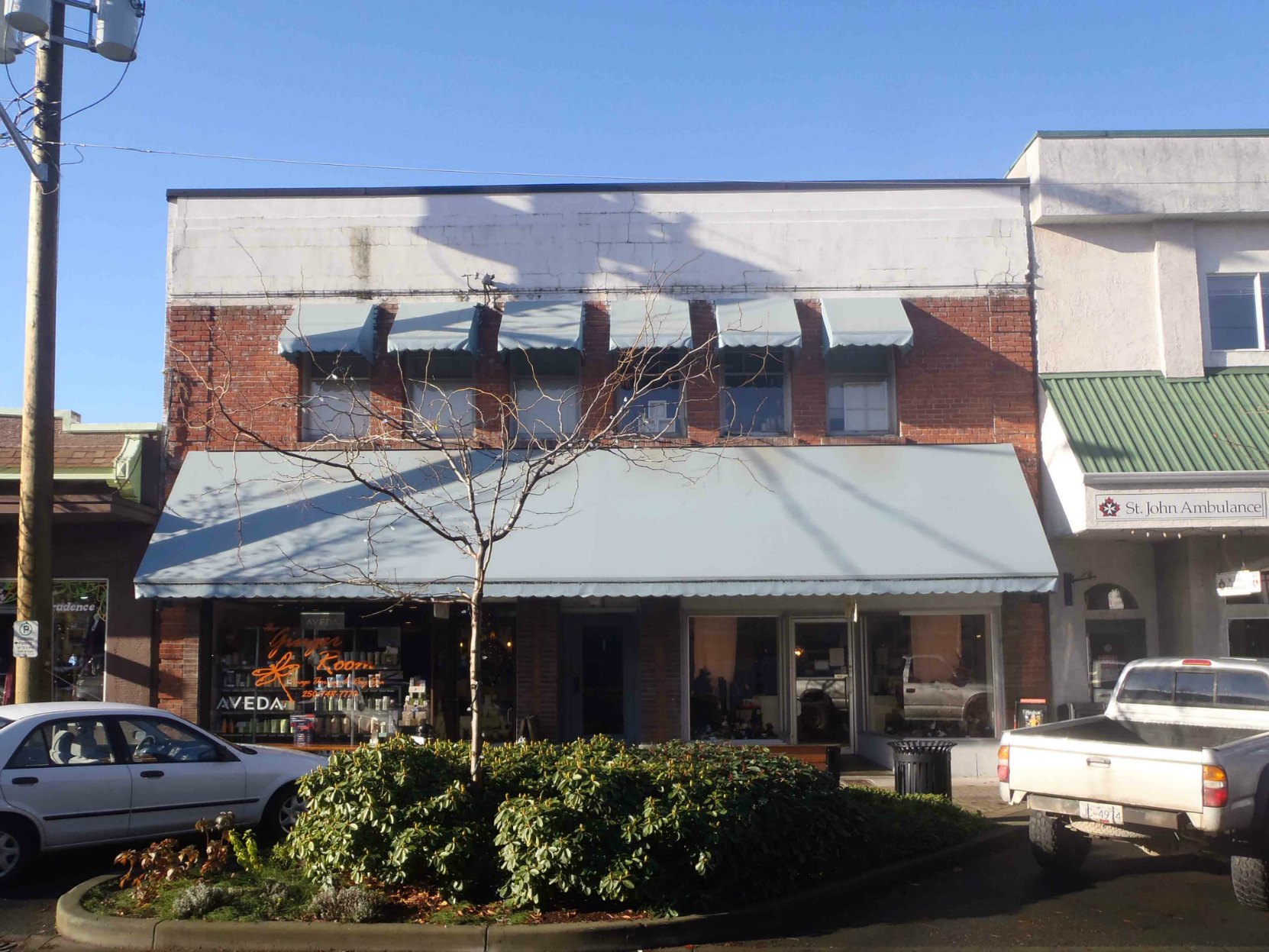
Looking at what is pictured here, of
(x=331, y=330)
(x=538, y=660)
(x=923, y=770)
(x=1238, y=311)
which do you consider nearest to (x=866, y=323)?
(x=1238, y=311)

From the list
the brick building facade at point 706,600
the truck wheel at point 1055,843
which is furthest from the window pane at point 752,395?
the truck wheel at point 1055,843

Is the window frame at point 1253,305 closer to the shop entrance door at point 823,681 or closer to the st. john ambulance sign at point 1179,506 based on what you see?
the st. john ambulance sign at point 1179,506

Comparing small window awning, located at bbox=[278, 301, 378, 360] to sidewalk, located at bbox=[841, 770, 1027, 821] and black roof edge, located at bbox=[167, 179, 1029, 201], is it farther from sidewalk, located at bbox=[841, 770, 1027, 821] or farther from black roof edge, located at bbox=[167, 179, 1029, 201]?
sidewalk, located at bbox=[841, 770, 1027, 821]

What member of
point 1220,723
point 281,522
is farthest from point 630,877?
point 281,522

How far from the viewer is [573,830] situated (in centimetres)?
779

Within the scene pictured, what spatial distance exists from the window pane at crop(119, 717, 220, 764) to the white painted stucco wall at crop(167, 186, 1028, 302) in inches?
289

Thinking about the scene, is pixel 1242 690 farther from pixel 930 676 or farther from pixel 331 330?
pixel 331 330

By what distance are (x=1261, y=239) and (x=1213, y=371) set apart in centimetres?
206

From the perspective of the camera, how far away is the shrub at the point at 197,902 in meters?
7.63

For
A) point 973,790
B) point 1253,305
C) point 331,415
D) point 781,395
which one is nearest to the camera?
point 973,790

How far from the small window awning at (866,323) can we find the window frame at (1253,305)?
13.6ft

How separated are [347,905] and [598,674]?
8.67 metres

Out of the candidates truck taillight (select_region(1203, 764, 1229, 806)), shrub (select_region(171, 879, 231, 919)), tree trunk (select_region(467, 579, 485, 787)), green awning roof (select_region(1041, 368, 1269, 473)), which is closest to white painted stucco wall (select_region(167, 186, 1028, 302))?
green awning roof (select_region(1041, 368, 1269, 473))

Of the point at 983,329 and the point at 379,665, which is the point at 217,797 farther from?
the point at 983,329
